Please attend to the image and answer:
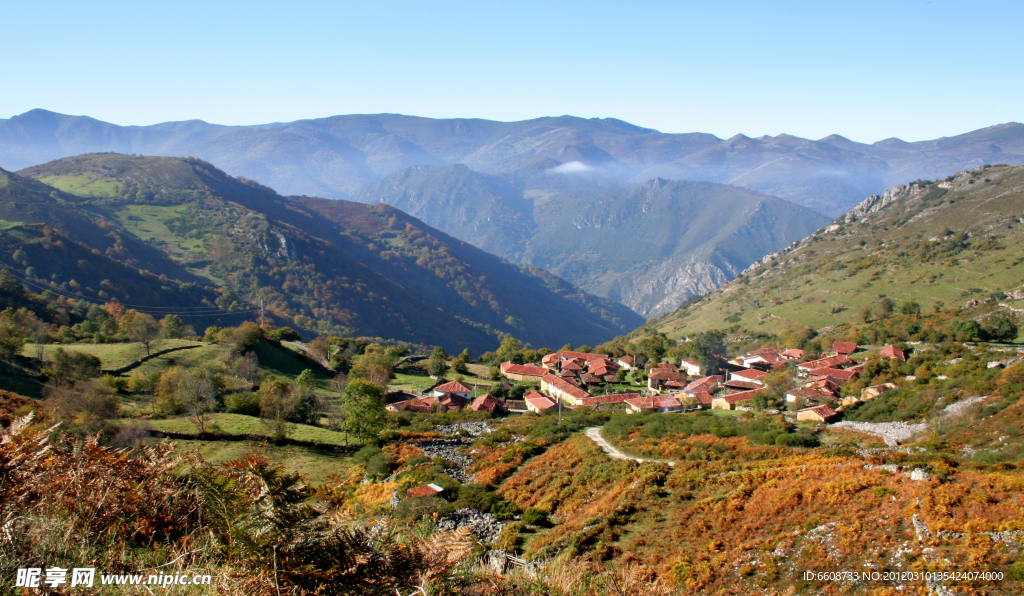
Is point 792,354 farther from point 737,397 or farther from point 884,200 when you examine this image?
point 884,200

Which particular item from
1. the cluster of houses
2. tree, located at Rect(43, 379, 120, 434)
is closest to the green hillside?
the cluster of houses

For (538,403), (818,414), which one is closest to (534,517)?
(818,414)

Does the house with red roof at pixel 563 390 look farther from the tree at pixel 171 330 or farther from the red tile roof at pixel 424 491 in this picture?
the tree at pixel 171 330

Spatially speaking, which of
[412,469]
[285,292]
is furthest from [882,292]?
[285,292]

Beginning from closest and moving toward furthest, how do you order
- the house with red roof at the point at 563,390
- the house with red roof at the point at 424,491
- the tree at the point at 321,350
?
1. the house with red roof at the point at 424,491
2. the house with red roof at the point at 563,390
3. the tree at the point at 321,350

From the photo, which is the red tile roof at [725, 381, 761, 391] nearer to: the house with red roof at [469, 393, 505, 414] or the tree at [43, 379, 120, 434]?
the house with red roof at [469, 393, 505, 414]

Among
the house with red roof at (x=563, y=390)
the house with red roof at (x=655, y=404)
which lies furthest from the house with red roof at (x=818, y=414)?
the house with red roof at (x=563, y=390)

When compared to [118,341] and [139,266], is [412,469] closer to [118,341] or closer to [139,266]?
[118,341]
